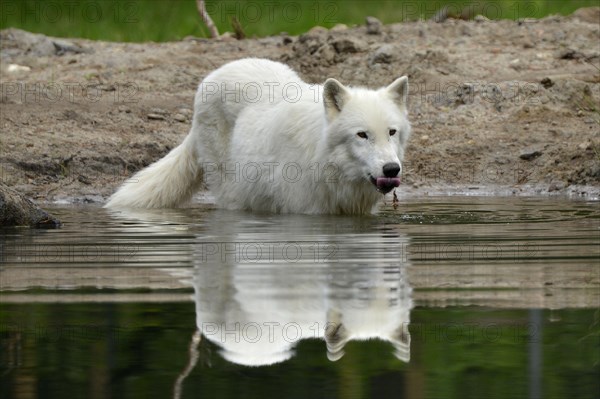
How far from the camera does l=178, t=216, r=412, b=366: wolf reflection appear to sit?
Result: 4.74 metres

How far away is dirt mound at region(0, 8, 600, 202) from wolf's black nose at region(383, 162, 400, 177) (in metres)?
3.46

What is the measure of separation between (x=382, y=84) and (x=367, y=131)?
5.43 meters

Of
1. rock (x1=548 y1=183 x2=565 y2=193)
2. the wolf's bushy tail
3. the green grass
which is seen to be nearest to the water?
the wolf's bushy tail

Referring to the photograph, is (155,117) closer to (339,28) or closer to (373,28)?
(373,28)

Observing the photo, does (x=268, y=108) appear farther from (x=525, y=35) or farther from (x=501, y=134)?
(x=525, y=35)

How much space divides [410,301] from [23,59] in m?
12.0

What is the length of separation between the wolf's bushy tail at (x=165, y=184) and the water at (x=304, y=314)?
276cm

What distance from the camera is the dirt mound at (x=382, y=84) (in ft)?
42.3

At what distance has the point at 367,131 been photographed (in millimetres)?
9578

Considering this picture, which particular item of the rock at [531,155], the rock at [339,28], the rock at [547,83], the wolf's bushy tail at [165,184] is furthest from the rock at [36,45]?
the rock at [531,155]

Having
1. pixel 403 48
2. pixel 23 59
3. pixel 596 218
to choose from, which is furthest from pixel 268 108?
pixel 23 59

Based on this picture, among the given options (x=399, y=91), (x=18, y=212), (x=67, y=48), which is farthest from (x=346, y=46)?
(x=18, y=212)

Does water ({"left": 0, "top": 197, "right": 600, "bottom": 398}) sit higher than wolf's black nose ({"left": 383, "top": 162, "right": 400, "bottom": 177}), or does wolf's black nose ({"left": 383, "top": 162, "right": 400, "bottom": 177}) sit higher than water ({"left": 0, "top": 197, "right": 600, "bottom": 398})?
wolf's black nose ({"left": 383, "top": 162, "right": 400, "bottom": 177})

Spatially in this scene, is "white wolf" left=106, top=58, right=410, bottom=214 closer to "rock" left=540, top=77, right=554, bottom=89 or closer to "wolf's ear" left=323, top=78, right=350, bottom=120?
"wolf's ear" left=323, top=78, right=350, bottom=120
